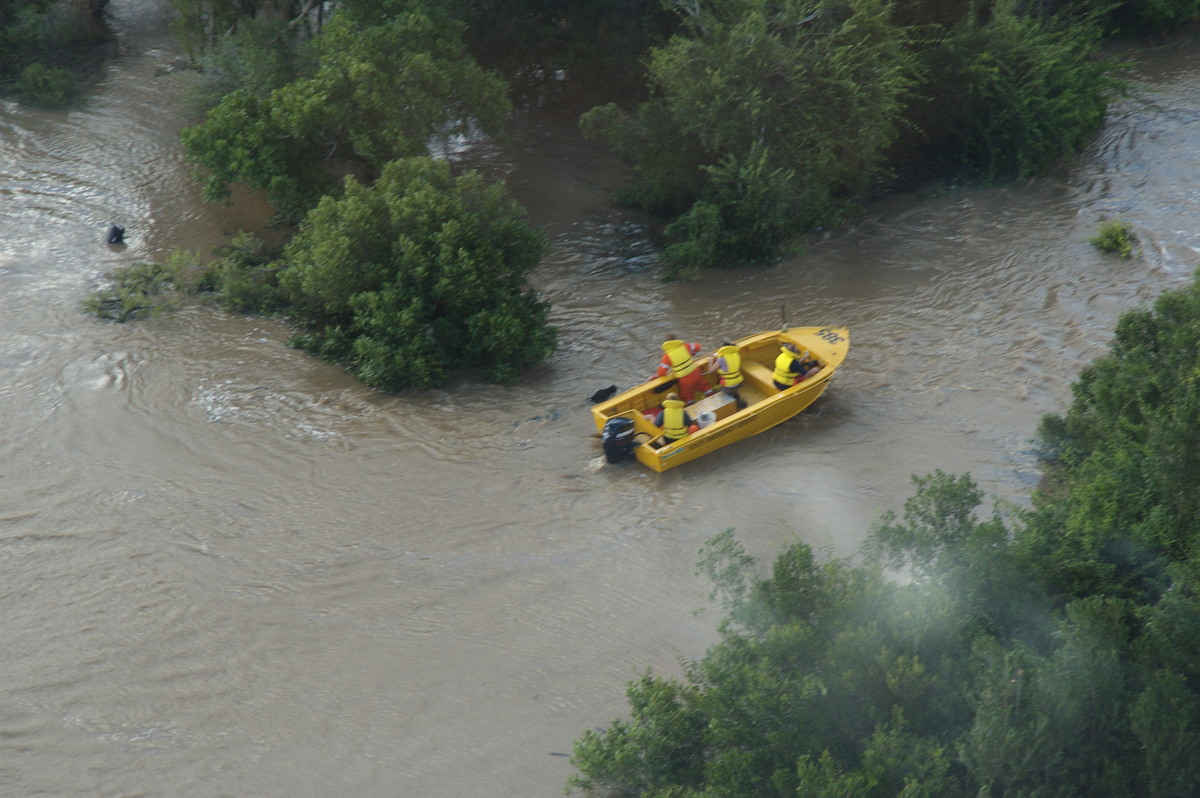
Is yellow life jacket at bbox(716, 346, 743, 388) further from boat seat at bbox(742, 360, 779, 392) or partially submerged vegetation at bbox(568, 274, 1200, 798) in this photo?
partially submerged vegetation at bbox(568, 274, 1200, 798)

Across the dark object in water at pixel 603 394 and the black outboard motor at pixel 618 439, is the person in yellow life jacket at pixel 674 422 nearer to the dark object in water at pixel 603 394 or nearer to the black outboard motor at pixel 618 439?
the black outboard motor at pixel 618 439

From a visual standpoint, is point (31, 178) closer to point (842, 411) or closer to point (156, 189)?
point (156, 189)

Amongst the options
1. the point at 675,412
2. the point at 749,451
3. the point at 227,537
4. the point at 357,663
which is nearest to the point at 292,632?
the point at 357,663

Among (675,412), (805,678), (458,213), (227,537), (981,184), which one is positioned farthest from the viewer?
(981,184)

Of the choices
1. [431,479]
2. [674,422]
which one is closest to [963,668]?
[674,422]

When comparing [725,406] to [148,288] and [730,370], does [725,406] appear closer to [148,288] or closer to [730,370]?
[730,370]

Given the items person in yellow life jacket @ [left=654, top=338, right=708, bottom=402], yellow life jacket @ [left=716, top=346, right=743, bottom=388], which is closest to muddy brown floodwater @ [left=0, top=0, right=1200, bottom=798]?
yellow life jacket @ [left=716, top=346, right=743, bottom=388]
